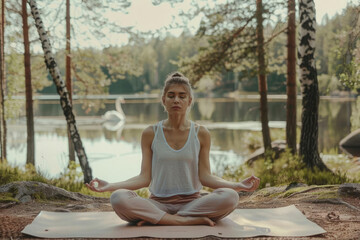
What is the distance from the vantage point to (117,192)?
144 inches

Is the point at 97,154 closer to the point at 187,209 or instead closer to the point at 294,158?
the point at 294,158

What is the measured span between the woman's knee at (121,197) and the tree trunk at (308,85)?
16.5ft

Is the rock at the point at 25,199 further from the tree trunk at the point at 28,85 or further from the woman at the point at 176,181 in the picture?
the tree trunk at the point at 28,85

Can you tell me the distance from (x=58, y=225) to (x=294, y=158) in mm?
6358

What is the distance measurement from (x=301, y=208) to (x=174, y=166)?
165 cm

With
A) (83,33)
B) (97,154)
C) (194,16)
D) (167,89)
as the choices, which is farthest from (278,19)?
(97,154)

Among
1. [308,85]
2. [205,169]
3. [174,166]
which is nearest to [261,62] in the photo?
[308,85]

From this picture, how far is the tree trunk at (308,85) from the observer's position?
7566mm

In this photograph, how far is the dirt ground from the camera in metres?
3.64

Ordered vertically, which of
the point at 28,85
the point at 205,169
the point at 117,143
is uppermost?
the point at 28,85

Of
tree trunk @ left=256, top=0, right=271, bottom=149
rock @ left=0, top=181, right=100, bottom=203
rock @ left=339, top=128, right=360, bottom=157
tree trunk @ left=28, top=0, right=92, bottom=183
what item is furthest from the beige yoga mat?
rock @ left=339, top=128, right=360, bottom=157

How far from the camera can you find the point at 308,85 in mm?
7766

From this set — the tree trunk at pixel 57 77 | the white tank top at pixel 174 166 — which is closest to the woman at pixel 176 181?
the white tank top at pixel 174 166

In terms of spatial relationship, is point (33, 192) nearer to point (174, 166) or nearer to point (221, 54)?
point (174, 166)
